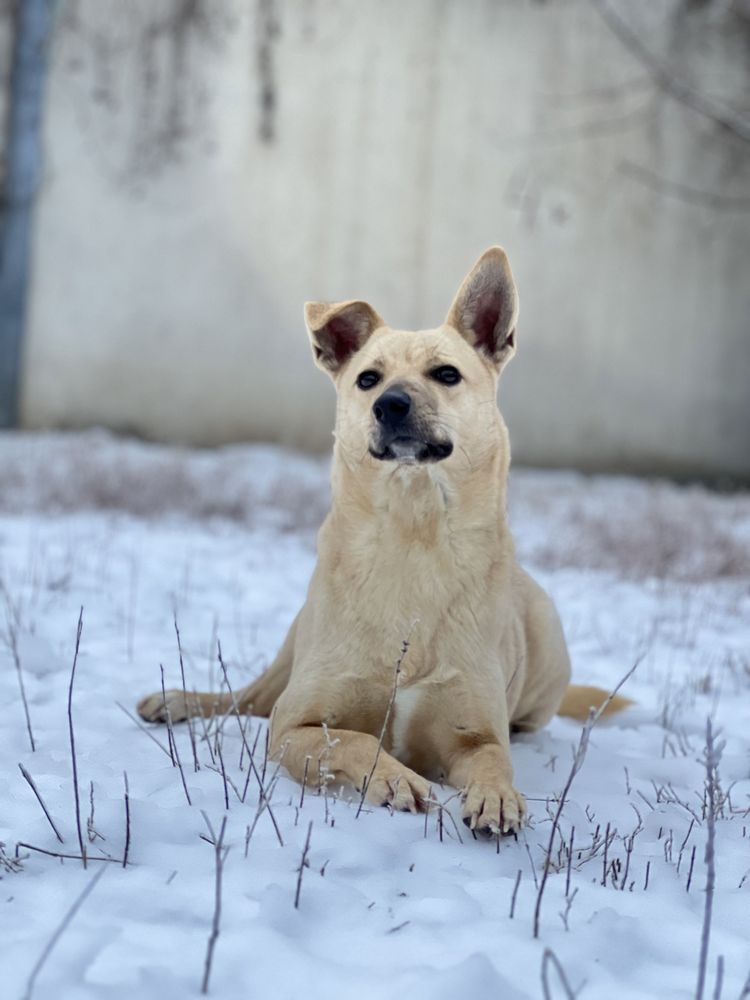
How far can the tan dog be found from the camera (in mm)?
2771

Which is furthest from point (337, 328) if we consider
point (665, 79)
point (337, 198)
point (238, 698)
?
point (665, 79)

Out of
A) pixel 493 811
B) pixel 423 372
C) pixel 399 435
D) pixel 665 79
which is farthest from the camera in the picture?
pixel 665 79

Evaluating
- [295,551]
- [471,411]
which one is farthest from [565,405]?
[471,411]

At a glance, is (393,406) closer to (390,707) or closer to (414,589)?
(414,589)

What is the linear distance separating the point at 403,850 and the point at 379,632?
70 cm

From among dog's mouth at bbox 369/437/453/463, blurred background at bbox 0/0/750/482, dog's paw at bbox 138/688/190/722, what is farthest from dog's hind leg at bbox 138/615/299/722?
blurred background at bbox 0/0/750/482

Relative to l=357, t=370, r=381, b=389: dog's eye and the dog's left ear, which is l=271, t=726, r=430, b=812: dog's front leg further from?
the dog's left ear

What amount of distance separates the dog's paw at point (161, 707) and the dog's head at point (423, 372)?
39.9 inches

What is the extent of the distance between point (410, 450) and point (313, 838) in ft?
3.62

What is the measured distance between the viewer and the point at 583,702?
3801 mm

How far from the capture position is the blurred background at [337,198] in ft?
39.7

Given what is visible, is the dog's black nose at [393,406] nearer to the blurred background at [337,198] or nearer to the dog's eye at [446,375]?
the dog's eye at [446,375]

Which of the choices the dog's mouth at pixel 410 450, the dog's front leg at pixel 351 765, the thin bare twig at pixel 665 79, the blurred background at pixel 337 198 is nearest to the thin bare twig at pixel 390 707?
the dog's front leg at pixel 351 765

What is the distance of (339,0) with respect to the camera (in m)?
12.5
